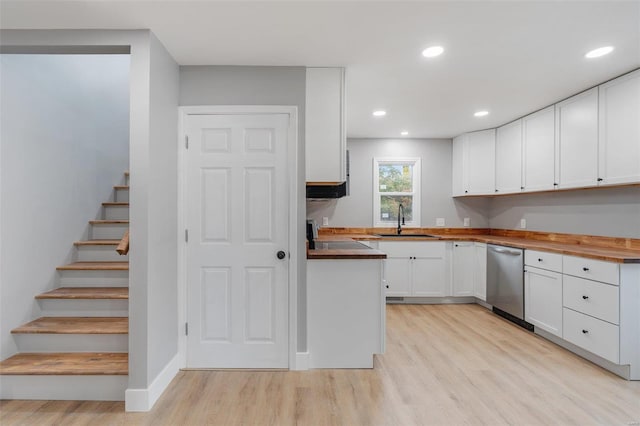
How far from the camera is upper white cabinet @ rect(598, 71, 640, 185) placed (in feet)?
8.89

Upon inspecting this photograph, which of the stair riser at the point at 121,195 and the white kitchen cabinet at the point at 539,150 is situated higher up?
the white kitchen cabinet at the point at 539,150

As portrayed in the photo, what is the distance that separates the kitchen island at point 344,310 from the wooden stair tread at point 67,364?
1.39m

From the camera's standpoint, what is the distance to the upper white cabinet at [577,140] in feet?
10.1

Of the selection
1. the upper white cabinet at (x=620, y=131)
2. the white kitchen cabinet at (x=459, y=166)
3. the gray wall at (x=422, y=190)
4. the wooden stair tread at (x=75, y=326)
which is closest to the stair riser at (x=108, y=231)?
the wooden stair tread at (x=75, y=326)

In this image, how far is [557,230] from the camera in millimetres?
3871

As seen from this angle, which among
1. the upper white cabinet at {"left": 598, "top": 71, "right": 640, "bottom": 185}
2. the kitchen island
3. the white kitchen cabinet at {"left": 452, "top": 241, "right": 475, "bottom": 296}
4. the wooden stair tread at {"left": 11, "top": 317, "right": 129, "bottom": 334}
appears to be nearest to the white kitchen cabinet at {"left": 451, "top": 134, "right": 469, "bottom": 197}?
the white kitchen cabinet at {"left": 452, "top": 241, "right": 475, "bottom": 296}

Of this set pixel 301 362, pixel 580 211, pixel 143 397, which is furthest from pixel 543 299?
pixel 143 397

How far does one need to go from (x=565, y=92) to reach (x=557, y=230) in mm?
1581

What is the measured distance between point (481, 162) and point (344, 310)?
11.0ft

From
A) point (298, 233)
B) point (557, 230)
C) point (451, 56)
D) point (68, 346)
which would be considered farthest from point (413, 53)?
point (68, 346)

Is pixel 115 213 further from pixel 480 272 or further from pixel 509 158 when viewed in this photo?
pixel 509 158

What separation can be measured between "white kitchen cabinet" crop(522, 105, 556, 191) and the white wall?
487cm

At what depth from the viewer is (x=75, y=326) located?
2441 millimetres

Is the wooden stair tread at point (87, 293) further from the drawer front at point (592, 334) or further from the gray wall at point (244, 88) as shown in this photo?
the drawer front at point (592, 334)
